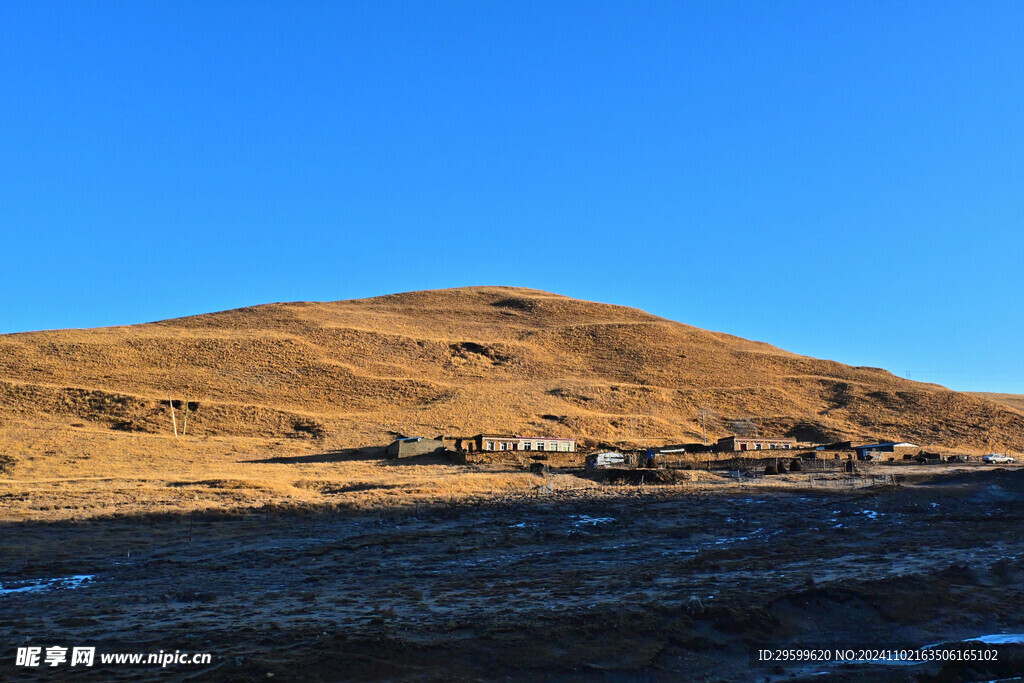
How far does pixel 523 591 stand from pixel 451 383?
6941 cm

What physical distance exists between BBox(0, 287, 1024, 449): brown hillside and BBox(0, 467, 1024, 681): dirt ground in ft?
125

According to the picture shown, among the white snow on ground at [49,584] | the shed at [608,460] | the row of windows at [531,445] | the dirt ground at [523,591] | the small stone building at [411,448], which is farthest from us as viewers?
the row of windows at [531,445]

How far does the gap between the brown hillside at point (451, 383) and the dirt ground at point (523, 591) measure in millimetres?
38189

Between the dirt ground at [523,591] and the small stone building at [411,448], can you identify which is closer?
the dirt ground at [523,591]

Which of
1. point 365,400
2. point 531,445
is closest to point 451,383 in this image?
point 365,400

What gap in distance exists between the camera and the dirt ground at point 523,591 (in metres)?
10.6

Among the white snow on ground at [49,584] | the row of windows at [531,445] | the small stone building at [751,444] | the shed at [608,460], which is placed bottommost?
the white snow on ground at [49,584]

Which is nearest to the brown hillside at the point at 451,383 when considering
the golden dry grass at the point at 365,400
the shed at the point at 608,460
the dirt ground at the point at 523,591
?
the golden dry grass at the point at 365,400

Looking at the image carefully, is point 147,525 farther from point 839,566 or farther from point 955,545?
point 955,545

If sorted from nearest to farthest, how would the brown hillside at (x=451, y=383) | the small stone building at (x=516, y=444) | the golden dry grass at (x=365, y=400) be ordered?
1. the golden dry grass at (x=365, y=400)
2. the small stone building at (x=516, y=444)
3. the brown hillside at (x=451, y=383)

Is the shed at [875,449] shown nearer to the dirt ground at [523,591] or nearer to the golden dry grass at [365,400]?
the golden dry grass at [365,400]

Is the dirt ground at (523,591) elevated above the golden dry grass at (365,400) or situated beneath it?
situated beneath

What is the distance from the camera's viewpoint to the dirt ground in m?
10.6

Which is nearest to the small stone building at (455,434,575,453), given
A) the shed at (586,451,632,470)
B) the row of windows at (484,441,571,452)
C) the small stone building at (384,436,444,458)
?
the row of windows at (484,441,571,452)
